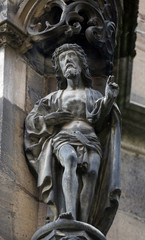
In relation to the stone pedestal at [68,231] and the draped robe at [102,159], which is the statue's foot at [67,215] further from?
the draped robe at [102,159]

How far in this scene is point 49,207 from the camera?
1243cm

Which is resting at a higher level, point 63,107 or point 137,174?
point 63,107

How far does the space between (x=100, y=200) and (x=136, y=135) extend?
3.08 m

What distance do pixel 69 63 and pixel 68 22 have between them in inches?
26.0

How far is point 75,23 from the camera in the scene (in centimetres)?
1362

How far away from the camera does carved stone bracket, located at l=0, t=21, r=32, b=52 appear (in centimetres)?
1347

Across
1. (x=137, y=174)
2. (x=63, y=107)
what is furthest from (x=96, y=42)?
(x=137, y=174)

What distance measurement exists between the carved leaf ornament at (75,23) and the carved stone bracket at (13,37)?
8cm

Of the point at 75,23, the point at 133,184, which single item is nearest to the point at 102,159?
the point at 75,23

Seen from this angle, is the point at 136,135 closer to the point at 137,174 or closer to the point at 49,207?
the point at 137,174

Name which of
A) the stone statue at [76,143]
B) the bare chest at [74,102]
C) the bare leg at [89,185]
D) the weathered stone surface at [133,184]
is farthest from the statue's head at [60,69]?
the weathered stone surface at [133,184]

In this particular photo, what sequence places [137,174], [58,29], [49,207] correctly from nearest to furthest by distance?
[49,207] < [58,29] < [137,174]

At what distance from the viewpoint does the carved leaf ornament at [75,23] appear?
44.4 ft

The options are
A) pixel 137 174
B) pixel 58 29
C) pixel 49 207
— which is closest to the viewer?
pixel 49 207
